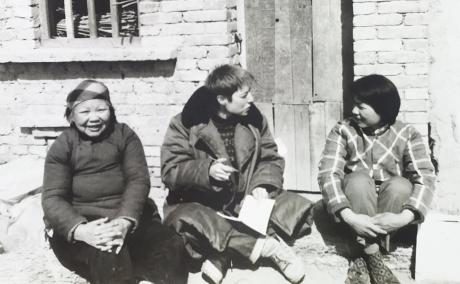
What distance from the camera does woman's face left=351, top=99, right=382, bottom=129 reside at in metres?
3.91

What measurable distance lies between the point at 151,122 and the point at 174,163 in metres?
1.02

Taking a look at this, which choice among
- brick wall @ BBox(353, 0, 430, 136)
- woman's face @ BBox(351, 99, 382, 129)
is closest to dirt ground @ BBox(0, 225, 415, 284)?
woman's face @ BBox(351, 99, 382, 129)

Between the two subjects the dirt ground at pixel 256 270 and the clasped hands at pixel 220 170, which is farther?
the dirt ground at pixel 256 270

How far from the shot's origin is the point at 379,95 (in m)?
3.89

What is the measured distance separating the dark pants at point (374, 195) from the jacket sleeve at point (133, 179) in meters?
1.33

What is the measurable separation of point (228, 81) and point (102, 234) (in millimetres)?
1313

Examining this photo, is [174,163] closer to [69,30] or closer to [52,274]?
[52,274]

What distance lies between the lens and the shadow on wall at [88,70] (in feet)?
16.3

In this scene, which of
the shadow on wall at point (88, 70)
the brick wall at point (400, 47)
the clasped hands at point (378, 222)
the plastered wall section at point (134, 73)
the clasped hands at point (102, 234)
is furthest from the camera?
the shadow on wall at point (88, 70)

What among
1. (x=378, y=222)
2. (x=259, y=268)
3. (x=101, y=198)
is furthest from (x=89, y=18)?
(x=378, y=222)

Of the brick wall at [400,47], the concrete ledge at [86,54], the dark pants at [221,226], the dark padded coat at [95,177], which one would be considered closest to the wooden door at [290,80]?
the brick wall at [400,47]

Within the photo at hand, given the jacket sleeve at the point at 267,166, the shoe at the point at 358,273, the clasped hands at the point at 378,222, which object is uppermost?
the jacket sleeve at the point at 267,166

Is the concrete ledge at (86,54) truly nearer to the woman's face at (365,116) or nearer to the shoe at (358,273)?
the woman's face at (365,116)

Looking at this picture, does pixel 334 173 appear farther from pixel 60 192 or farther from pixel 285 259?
pixel 60 192
